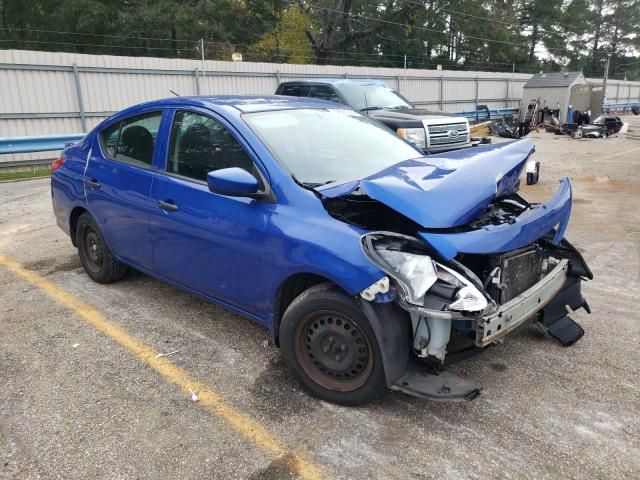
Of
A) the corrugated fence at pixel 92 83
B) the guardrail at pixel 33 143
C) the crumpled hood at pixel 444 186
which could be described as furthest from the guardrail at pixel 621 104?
the crumpled hood at pixel 444 186

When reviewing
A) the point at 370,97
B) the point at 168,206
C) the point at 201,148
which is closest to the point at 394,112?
the point at 370,97

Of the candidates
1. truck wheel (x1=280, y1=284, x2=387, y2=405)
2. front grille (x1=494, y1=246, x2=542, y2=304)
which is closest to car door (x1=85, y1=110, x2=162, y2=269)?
truck wheel (x1=280, y1=284, x2=387, y2=405)

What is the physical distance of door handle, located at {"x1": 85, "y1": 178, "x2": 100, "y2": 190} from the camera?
457cm

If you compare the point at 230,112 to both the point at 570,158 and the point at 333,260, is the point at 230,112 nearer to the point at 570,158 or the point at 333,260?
the point at 333,260

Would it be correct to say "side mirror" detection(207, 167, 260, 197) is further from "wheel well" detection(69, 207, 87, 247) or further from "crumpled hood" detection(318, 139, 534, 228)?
"wheel well" detection(69, 207, 87, 247)

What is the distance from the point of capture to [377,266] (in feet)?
8.82

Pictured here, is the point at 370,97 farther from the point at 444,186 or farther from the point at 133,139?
the point at 444,186

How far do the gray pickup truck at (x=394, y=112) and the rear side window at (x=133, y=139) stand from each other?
550cm

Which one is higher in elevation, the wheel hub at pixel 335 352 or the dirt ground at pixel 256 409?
the wheel hub at pixel 335 352

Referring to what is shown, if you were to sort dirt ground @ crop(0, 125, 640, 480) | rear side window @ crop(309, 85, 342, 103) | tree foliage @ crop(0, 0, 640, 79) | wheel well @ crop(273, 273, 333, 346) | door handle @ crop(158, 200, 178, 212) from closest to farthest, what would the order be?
dirt ground @ crop(0, 125, 640, 480)
wheel well @ crop(273, 273, 333, 346)
door handle @ crop(158, 200, 178, 212)
rear side window @ crop(309, 85, 342, 103)
tree foliage @ crop(0, 0, 640, 79)

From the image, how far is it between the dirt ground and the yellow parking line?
0.02 metres

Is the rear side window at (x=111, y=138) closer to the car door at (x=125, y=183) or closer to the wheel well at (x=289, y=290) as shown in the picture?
the car door at (x=125, y=183)

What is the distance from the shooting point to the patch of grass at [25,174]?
11.5 m

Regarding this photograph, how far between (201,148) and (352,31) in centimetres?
4078
